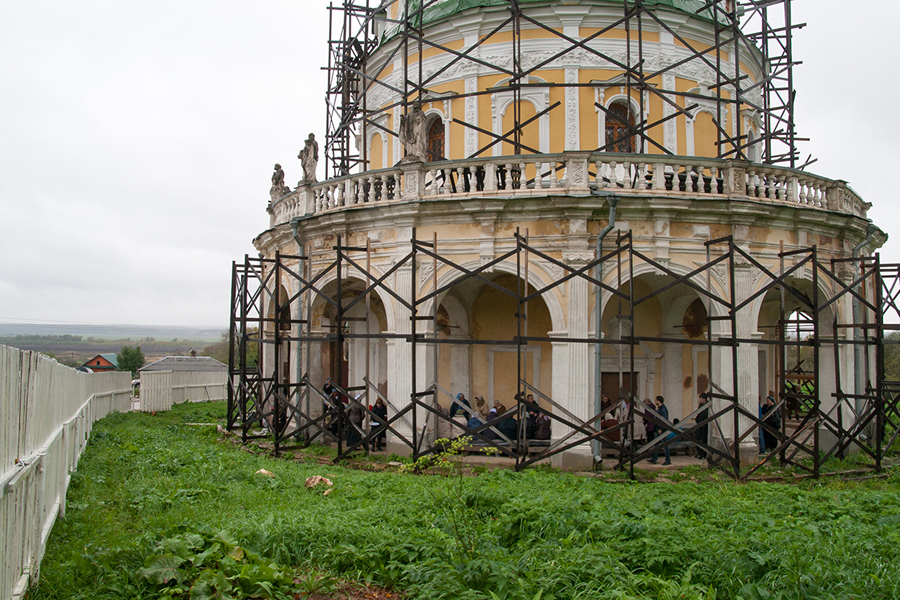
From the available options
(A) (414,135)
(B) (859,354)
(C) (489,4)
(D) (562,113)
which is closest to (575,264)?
(A) (414,135)

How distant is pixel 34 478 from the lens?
6.31 metres

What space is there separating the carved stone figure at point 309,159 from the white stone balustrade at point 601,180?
1.51 m

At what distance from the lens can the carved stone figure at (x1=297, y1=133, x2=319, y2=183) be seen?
53.8ft

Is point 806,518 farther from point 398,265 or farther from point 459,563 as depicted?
point 398,265

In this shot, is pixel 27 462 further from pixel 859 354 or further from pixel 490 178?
pixel 859 354

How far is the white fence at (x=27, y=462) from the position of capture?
514 centimetres

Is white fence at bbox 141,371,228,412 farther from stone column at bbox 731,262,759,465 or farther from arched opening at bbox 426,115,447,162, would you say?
stone column at bbox 731,262,759,465

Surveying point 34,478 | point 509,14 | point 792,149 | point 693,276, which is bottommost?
point 34,478

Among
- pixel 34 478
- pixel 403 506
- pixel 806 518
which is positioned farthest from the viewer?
pixel 403 506

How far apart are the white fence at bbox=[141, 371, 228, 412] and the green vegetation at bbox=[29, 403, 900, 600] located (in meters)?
16.9

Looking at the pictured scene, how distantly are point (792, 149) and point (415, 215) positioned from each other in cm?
1297

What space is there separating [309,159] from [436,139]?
4.58 metres

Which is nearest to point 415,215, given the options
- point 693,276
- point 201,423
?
point 693,276

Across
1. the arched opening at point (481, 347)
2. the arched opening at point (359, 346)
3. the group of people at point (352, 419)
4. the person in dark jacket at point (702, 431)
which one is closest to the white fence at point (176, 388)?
the arched opening at point (359, 346)
